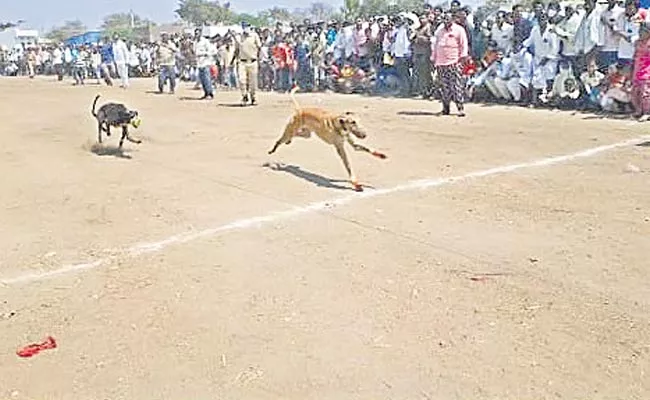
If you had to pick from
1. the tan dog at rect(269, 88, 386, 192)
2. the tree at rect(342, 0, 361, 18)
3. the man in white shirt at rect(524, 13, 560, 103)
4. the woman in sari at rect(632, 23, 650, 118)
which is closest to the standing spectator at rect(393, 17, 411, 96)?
the man in white shirt at rect(524, 13, 560, 103)

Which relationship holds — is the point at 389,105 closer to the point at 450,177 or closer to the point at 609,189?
the point at 450,177

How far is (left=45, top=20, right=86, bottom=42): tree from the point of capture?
261ft

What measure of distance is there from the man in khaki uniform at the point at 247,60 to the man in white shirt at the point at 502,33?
4728 mm

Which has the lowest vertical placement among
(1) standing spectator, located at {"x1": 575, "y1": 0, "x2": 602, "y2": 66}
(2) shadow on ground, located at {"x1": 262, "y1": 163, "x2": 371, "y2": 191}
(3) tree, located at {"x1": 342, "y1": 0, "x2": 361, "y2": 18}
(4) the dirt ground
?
(4) the dirt ground

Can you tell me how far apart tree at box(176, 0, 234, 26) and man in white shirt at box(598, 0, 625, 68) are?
64.5 m

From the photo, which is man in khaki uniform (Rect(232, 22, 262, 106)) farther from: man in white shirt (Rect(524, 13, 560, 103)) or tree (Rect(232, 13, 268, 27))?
tree (Rect(232, 13, 268, 27))

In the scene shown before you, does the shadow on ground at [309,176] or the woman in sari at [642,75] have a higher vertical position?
the woman in sari at [642,75]

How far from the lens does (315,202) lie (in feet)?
26.9

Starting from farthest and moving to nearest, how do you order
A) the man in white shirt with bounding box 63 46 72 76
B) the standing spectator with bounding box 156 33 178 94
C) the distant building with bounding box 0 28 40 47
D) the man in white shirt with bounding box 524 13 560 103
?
the distant building with bounding box 0 28 40 47, the man in white shirt with bounding box 63 46 72 76, the standing spectator with bounding box 156 33 178 94, the man in white shirt with bounding box 524 13 560 103

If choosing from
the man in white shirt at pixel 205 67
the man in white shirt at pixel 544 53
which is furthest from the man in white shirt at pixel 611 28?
the man in white shirt at pixel 205 67

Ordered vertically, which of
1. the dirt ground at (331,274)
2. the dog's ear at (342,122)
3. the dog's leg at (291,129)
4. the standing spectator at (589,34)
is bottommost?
the dirt ground at (331,274)

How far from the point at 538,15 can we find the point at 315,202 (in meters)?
8.39

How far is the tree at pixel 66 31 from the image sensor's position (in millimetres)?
79488

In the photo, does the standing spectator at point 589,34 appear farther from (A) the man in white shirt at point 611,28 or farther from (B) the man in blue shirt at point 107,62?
(B) the man in blue shirt at point 107,62
